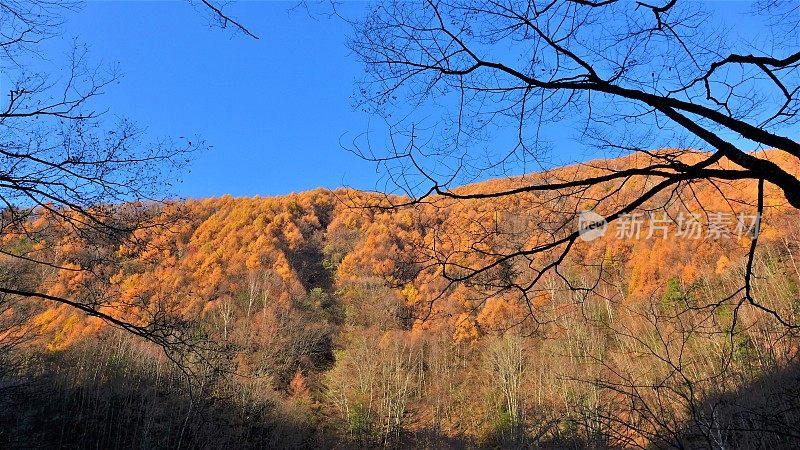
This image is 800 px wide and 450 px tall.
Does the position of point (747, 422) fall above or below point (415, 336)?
above

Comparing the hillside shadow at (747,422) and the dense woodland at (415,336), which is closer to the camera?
the hillside shadow at (747,422)

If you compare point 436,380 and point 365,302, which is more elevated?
point 365,302

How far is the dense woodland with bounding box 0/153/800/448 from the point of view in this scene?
8.30ft

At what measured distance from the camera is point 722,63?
2166 millimetres

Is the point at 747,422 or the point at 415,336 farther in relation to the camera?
the point at 415,336

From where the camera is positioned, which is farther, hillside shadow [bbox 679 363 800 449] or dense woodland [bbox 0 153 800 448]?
dense woodland [bbox 0 153 800 448]

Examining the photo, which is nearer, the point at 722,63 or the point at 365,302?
the point at 722,63

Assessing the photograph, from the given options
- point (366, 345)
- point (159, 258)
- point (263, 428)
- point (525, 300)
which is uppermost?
point (159, 258)

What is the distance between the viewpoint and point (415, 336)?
27.2m

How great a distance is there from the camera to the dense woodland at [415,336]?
8.30 ft

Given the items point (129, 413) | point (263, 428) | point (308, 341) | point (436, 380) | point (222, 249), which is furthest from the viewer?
point (222, 249)

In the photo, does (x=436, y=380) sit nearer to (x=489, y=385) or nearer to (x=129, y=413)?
(x=489, y=385)

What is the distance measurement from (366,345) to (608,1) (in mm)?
26541

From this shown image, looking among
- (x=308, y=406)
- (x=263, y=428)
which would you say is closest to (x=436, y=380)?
(x=308, y=406)
